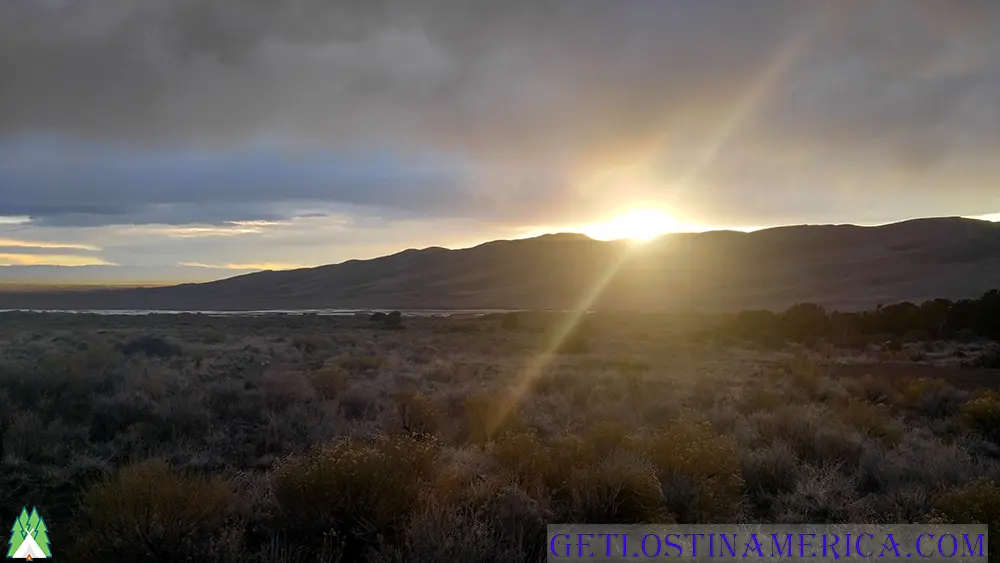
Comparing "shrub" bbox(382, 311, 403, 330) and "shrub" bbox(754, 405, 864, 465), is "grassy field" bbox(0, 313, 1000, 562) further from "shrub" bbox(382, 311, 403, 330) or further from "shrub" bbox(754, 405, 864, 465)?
"shrub" bbox(382, 311, 403, 330)

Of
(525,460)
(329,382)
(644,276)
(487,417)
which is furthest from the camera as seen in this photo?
(644,276)

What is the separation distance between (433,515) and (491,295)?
414ft

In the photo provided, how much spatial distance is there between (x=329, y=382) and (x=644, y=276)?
116m

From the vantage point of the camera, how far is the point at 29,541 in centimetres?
579

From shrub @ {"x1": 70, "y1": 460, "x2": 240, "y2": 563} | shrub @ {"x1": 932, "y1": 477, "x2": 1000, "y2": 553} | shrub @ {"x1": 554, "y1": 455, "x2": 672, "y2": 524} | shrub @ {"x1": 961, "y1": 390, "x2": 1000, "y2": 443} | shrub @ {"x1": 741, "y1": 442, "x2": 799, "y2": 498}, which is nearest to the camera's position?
shrub @ {"x1": 70, "y1": 460, "x2": 240, "y2": 563}

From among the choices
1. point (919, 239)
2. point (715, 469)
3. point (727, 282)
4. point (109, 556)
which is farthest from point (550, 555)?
point (919, 239)

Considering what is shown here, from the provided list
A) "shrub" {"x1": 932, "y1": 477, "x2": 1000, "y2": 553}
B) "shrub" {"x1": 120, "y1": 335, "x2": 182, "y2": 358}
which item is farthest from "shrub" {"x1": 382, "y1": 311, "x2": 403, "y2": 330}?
"shrub" {"x1": 932, "y1": 477, "x2": 1000, "y2": 553}

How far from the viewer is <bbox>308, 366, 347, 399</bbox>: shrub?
1488 centimetres

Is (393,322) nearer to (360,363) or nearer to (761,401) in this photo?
(360,363)

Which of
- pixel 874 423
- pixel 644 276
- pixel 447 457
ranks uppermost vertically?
pixel 644 276

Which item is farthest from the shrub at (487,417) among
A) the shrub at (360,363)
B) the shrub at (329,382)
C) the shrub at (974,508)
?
the shrub at (360,363)

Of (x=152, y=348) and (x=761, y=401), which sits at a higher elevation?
(x=152, y=348)

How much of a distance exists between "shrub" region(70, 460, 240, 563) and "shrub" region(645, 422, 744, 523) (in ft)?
13.0

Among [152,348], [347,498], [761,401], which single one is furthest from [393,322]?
[347,498]
